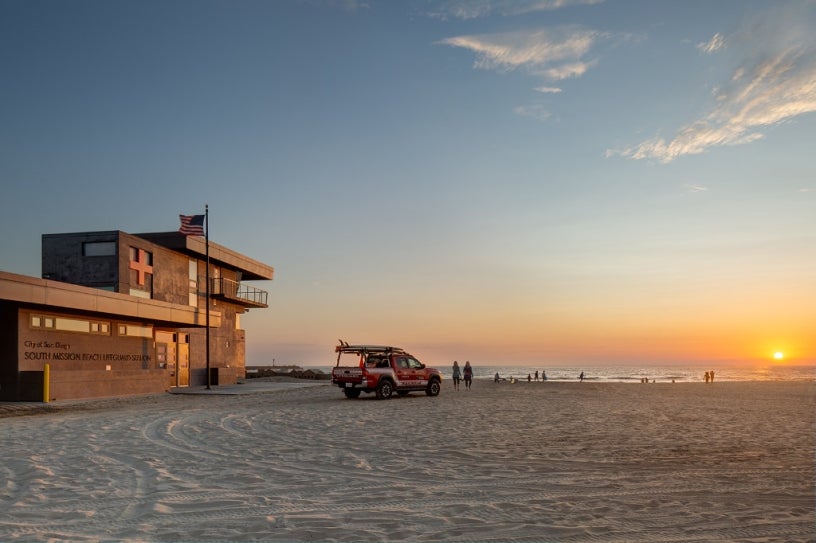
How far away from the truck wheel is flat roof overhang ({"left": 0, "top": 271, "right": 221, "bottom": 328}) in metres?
11.5

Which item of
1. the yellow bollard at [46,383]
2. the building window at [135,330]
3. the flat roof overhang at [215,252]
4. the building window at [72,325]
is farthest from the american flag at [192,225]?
the yellow bollard at [46,383]

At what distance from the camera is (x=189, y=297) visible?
1564 inches

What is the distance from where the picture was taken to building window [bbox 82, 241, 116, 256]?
3281cm

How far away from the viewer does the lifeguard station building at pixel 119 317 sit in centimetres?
2525

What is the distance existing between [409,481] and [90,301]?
2183 centimetres

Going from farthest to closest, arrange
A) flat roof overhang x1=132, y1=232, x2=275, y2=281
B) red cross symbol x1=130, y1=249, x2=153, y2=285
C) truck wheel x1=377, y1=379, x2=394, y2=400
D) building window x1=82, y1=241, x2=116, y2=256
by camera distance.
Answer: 1. flat roof overhang x1=132, y1=232, x2=275, y2=281
2. red cross symbol x1=130, y1=249, x2=153, y2=285
3. building window x1=82, y1=241, x2=116, y2=256
4. truck wheel x1=377, y1=379, x2=394, y2=400

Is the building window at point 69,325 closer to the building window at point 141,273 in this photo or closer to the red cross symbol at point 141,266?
the building window at point 141,273

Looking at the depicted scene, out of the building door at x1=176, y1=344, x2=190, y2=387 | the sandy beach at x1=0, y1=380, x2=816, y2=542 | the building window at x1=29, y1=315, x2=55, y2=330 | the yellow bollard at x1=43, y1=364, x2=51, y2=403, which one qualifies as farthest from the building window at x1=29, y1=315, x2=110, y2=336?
the sandy beach at x1=0, y1=380, x2=816, y2=542

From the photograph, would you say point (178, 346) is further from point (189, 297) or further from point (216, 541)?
point (216, 541)

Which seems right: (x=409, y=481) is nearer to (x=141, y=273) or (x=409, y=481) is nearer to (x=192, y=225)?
(x=192, y=225)

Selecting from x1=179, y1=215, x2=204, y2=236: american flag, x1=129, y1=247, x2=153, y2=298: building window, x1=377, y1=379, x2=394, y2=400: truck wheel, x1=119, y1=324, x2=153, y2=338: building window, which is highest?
x1=179, y1=215, x2=204, y2=236: american flag

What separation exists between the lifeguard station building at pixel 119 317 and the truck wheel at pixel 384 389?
1156 cm

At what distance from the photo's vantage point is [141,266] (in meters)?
34.7

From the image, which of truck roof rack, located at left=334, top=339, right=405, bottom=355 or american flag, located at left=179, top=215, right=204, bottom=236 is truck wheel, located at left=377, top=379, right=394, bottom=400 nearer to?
truck roof rack, located at left=334, top=339, right=405, bottom=355
